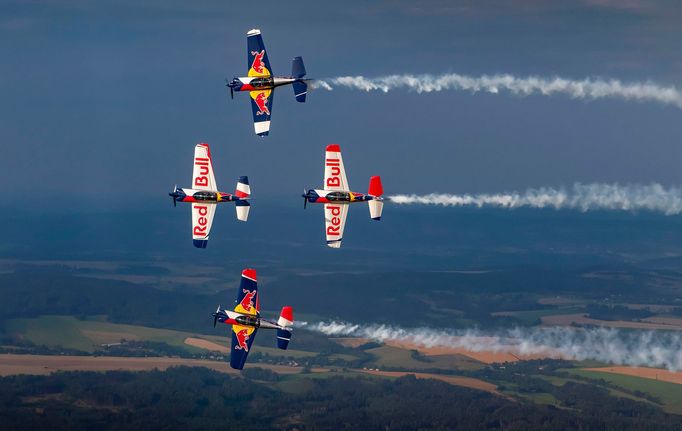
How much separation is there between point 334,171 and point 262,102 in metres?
9.36

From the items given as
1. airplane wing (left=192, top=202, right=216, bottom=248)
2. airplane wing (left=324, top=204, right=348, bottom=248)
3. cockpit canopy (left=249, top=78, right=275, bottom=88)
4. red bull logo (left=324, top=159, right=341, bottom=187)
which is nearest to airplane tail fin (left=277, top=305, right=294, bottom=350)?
airplane wing (left=324, top=204, right=348, bottom=248)

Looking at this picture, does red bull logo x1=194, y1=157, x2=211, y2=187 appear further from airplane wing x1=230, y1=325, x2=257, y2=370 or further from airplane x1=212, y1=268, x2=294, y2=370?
airplane wing x1=230, y1=325, x2=257, y2=370

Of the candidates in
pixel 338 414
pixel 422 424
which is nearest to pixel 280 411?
pixel 338 414

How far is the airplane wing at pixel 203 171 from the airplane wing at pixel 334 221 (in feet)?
36.8

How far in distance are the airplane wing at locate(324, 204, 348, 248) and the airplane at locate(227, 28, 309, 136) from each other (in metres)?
9.23

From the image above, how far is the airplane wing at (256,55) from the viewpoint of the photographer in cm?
11012

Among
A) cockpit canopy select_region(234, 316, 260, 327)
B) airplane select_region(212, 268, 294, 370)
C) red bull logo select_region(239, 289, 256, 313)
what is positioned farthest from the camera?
red bull logo select_region(239, 289, 256, 313)

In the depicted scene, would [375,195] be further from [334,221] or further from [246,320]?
[246,320]

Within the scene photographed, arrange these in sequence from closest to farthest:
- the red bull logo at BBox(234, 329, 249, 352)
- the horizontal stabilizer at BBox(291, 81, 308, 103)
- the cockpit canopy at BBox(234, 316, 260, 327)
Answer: the horizontal stabilizer at BBox(291, 81, 308, 103) < the cockpit canopy at BBox(234, 316, 260, 327) < the red bull logo at BBox(234, 329, 249, 352)

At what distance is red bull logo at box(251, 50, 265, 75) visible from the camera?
110 meters

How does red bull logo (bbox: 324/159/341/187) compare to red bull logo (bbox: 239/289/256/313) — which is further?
red bull logo (bbox: 239/289/256/313)

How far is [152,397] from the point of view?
18975 cm

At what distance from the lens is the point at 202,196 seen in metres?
109

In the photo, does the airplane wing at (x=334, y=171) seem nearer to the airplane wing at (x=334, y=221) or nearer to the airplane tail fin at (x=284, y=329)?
the airplane wing at (x=334, y=221)
